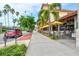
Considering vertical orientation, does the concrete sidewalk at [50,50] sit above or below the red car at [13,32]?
below

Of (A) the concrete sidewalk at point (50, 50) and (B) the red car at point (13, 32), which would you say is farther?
(B) the red car at point (13, 32)

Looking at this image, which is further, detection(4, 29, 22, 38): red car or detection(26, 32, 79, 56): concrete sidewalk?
detection(4, 29, 22, 38): red car

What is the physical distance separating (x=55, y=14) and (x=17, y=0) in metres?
17.5

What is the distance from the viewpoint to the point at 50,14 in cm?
3266

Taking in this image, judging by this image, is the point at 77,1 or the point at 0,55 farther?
the point at 77,1

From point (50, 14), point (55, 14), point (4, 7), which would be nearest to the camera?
point (4, 7)

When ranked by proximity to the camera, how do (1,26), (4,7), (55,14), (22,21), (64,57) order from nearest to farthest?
(64,57), (4,7), (1,26), (22,21), (55,14)

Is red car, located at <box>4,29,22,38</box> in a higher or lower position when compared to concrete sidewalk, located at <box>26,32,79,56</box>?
higher

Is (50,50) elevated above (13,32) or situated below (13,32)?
below

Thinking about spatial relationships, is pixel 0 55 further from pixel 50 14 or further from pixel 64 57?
pixel 50 14

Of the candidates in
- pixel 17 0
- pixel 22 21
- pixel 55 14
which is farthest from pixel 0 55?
pixel 55 14

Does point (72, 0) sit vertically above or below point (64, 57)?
above

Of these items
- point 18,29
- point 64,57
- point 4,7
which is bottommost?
point 64,57

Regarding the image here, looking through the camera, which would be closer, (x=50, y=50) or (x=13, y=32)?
(x=50, y=50)
